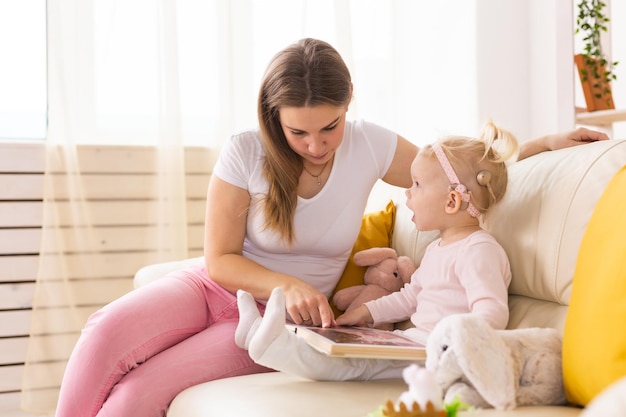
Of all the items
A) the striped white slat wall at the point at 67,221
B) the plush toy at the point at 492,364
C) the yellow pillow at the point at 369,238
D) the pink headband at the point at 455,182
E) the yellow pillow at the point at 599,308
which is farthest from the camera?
the striped white slat wall at the point at 67,221

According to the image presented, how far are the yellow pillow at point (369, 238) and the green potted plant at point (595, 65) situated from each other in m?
0.94

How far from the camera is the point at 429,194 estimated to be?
4.99 ft

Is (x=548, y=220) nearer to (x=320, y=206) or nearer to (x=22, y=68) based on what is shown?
(x=320, y=206)

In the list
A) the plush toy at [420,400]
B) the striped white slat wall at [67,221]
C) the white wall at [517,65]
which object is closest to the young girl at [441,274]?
the plush toy at [420,400]

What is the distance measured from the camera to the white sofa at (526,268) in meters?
1.25

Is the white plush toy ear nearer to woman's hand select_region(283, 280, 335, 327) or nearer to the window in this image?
woman's hand select_region(283, 280, 335, 327)

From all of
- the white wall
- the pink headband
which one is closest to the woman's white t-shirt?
the pink headband

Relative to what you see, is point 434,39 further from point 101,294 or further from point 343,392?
point 343,392

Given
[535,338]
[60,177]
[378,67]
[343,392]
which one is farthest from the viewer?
[378,67]

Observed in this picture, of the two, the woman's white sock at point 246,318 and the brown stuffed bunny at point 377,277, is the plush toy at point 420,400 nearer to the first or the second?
the woman's white sock at point 246,318

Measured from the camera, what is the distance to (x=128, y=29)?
9.16ft

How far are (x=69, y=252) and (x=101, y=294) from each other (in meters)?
0.19

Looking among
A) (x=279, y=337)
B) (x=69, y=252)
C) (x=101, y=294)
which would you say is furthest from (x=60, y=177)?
(x=279, y=337)

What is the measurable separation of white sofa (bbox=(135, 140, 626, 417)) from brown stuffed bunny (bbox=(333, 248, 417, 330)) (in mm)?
267
